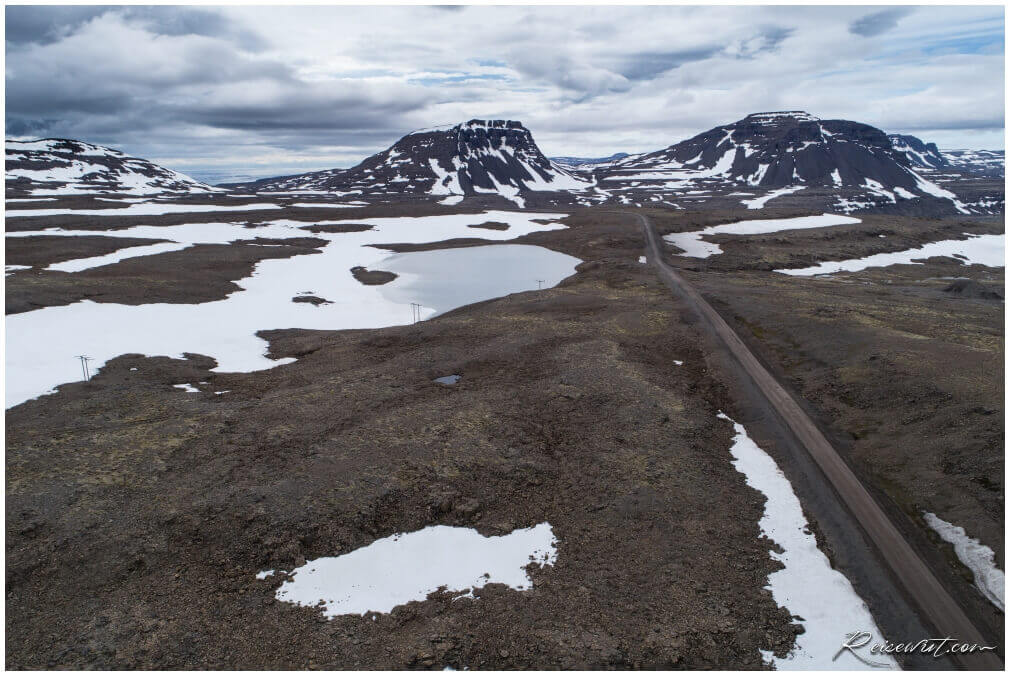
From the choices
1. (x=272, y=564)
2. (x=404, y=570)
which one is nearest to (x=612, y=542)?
(x=404, y=570)

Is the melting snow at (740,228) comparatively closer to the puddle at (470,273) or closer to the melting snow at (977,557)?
the puddle at (470,273)

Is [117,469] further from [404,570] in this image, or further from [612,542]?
[612,542]

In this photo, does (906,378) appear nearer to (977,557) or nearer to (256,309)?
(977,557)

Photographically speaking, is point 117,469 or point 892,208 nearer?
point 117,469

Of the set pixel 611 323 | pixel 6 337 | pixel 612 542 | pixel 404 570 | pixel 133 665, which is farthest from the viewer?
pixel 611 323

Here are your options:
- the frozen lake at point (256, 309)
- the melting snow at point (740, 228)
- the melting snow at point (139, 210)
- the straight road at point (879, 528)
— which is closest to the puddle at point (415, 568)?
the straight road at point (879, 528)

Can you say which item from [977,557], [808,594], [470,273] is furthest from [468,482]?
[470,273]
